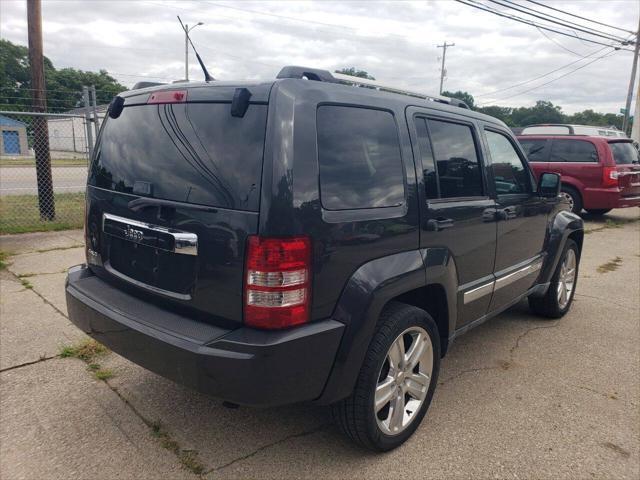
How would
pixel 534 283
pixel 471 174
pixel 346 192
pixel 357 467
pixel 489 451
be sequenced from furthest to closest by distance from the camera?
pixel 534 283, pixel 471 174, pixel 489 451, pixel 357 467, pixel 346 192

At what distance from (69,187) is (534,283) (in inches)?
523

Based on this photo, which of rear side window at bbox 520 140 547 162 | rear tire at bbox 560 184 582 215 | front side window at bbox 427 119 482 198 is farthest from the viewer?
rear side window at bbox 520 140 547 162

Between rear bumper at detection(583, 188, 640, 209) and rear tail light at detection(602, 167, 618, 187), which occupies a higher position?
rear tail light at detection(602, 167, 618, 187)

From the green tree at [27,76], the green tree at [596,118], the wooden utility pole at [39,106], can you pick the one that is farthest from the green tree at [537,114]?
the wooden utility pole at [39,106]

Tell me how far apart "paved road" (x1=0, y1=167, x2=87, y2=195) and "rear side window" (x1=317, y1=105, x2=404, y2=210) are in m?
12.1

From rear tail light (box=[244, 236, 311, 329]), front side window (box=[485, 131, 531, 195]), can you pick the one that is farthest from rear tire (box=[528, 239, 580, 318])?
rear tail light (box=[244, 236, 311, 329])

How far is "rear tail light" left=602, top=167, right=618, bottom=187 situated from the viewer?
1027cm

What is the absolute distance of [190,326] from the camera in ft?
7.40

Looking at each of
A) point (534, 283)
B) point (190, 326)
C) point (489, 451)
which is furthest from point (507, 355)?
point (190, 326)

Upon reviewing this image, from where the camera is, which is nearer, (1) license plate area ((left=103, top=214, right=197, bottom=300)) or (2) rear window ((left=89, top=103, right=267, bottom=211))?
(2) rear window ((left=89, top=103, right=267, bottom=211))

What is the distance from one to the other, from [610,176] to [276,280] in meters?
10.4

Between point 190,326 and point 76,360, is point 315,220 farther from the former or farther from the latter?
point 76,360

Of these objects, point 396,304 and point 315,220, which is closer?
point 315,220

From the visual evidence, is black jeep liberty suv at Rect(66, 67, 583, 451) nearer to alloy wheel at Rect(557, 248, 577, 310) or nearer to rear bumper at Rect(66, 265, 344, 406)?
rear bumper at Rect(66, 265, 344, 406)
